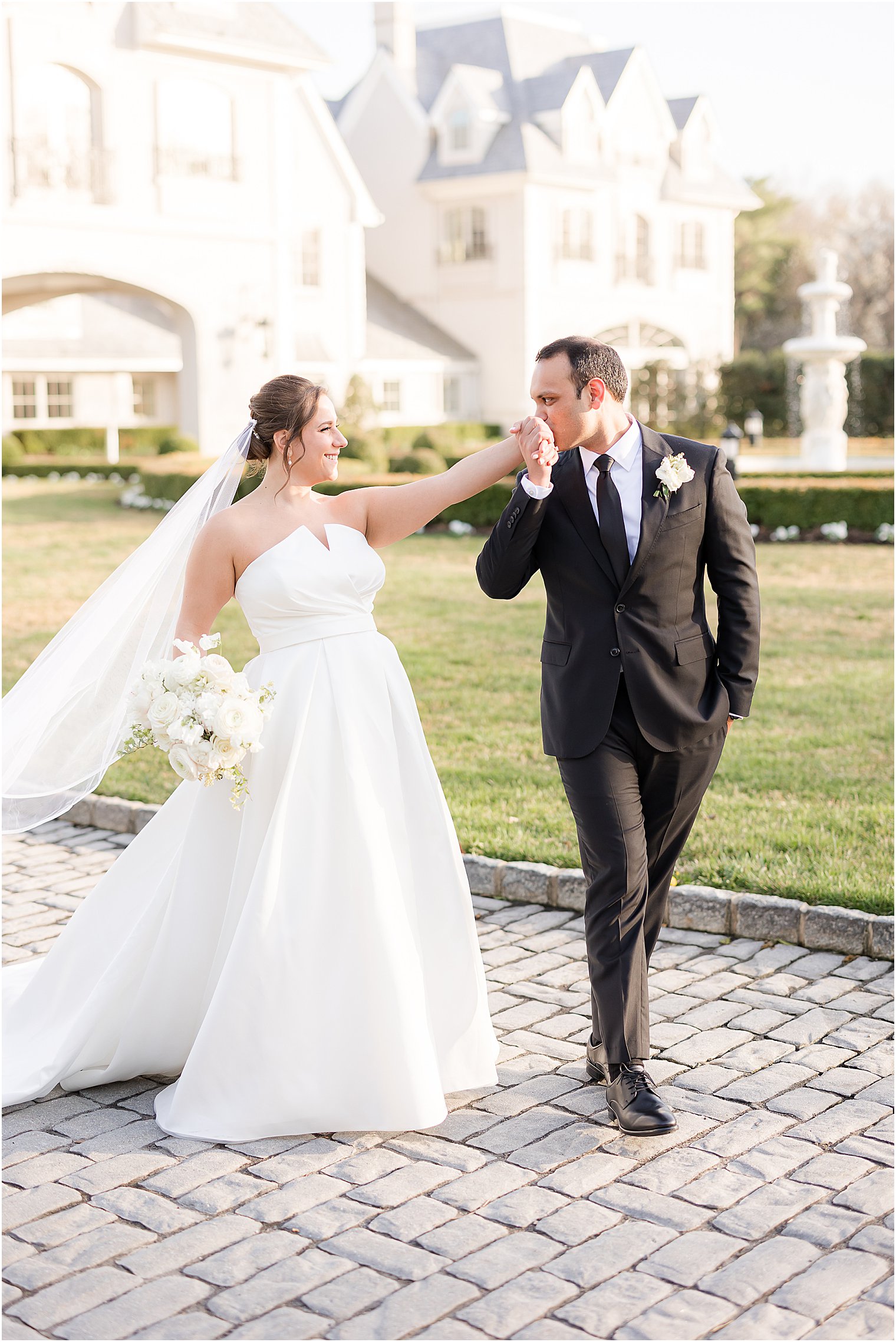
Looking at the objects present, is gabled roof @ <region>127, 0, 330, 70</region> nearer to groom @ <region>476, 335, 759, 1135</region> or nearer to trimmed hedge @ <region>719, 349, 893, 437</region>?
trimmed hedge @ <region>719, 349, 893, 437</region>

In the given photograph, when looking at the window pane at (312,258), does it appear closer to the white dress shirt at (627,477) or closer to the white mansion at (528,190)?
the white mansion at (528,190)

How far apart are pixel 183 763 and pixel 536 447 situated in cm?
140

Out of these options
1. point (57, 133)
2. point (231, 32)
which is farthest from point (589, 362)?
point (231, 32)

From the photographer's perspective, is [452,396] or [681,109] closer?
[452,396]

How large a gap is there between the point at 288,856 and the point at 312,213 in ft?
110

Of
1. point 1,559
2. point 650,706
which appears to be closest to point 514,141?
point 1,559

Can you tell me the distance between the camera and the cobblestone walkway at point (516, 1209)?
3193 mm

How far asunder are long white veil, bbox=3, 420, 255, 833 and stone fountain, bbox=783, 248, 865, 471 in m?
21.2

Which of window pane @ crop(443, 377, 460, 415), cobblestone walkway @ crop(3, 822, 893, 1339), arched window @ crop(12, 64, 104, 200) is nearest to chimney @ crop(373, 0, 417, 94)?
window pane @ crop(443, 377, 460, 415)

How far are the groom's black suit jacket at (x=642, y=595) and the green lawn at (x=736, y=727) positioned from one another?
6.68 feet

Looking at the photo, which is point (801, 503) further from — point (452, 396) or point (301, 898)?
point (452, 396)

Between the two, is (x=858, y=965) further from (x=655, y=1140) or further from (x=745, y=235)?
(x=745, y=235)

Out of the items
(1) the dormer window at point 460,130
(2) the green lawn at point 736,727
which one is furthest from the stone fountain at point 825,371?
(1) the dormer window at point 460,130

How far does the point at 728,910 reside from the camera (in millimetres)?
5891
